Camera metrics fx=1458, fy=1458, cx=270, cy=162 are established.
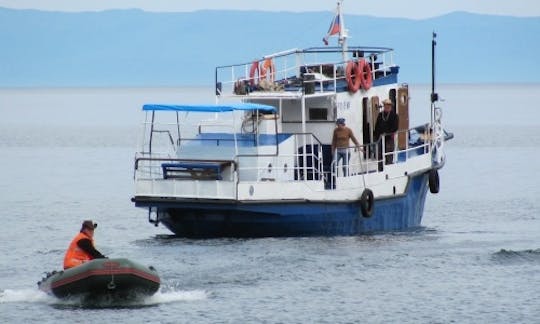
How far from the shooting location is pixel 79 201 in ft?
161

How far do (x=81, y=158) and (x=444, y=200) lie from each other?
31027 mm

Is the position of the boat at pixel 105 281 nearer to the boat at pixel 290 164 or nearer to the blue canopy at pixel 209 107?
the boat at pixel 290 164

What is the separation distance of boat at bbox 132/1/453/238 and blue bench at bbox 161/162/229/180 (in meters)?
0.02

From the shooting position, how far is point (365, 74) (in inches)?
1390

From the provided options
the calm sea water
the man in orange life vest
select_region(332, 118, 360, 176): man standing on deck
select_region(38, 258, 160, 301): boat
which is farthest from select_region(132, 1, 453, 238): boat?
select_region(38, 258, 160, 301): boat

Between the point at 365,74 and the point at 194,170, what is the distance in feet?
19.2

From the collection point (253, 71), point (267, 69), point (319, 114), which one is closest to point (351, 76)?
point (319, 114)

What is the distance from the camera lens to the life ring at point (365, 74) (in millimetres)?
34969

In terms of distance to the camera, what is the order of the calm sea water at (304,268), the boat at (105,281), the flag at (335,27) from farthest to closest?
1. the flag at (335,27)
2. the calm sea water at (304,268)
3. the boat at (105,281)

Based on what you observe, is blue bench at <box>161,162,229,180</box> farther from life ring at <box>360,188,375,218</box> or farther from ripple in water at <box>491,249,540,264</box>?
ripple in water at <box>491,249,540,264</box>

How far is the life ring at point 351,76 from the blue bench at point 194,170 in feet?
15.2

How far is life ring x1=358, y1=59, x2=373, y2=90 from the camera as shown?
35.0 metres

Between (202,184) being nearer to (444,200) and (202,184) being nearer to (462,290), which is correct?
(462,290)

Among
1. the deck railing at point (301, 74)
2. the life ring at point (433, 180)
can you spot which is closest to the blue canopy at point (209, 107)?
the deck railing at point (301, 74)
